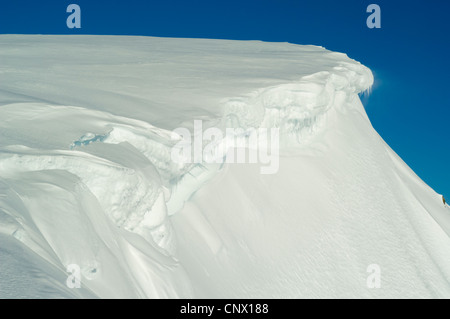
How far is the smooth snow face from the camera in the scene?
5.23 m

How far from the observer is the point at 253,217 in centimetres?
909

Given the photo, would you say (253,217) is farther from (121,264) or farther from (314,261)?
(121,264)

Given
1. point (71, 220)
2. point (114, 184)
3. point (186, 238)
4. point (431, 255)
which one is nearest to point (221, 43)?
point (431, 255)

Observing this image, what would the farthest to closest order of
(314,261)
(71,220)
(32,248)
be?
(314,261) < (71,220) < (32,248)

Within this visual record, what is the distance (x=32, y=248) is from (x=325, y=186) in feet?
24.6

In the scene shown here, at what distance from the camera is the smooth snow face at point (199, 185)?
523 centimetres

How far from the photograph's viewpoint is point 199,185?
8.49m

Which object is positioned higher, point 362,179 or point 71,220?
point 362,179

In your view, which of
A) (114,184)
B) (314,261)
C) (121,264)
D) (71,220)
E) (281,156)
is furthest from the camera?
(281,156)

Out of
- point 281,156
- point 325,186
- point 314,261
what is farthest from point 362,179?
point 314,261
